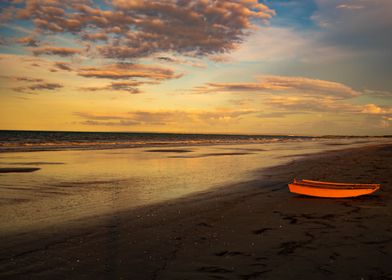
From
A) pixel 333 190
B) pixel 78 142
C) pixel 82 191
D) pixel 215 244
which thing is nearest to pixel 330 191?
pixel 333 190

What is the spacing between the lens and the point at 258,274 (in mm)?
6219

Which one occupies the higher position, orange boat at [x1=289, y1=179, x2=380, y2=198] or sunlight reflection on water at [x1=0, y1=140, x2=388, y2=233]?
orange boat at [x1=289, y1=179, x2=380, y2=198]

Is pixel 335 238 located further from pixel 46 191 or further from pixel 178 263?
pixel 46 191

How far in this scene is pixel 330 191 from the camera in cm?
1320

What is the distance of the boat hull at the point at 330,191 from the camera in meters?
13.1

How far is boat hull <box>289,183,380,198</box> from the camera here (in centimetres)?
1310

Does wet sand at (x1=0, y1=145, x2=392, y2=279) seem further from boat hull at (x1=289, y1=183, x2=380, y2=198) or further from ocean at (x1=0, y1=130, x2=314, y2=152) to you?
ocean at (x1=0, y1=130, x2=314, y2=152)

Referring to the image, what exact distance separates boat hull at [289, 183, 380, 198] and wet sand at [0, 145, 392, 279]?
74 centimetres

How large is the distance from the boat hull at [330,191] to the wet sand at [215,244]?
2.44 feet

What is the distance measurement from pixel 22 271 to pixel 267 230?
5.94 meters

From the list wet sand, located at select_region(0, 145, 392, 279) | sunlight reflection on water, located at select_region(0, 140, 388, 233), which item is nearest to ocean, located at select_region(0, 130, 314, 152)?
sunlight reflection on water, located at select_region(0, 140, 388, 233)

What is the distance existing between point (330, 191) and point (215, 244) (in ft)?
23.8

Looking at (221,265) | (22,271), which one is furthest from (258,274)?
(22,271)

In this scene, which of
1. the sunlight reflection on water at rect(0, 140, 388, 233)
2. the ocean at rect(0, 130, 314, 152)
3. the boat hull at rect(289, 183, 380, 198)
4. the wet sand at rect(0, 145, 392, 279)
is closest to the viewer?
the wet sand at rect(0, 145, 392, 279)
